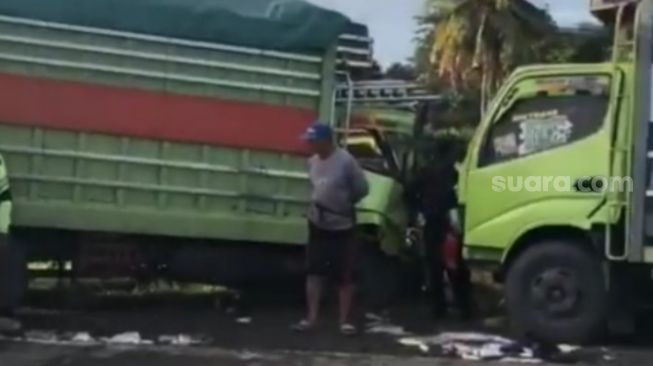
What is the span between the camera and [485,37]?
82.3ft

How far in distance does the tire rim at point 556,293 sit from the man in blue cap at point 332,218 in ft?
4.77

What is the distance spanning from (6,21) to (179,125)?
164 cm

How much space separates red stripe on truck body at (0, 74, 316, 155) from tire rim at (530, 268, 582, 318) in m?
2.47

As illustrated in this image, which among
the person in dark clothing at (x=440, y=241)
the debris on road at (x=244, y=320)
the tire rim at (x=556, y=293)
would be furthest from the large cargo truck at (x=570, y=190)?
the debris on road at (x=244, y=320)

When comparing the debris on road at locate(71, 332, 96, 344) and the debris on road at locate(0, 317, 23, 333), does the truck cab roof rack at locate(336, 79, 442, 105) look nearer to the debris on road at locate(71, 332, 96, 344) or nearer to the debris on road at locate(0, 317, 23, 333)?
the debris on road at locate(71, 332, 96, 344)

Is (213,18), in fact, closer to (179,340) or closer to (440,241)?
(440,241)

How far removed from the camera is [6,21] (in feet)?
38.2

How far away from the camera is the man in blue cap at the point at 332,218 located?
1134 cm

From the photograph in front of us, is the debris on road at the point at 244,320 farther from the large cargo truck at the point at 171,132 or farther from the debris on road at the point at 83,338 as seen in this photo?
the debris on road at the point at 83,338

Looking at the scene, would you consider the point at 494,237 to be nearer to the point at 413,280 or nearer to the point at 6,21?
the point at 413,280

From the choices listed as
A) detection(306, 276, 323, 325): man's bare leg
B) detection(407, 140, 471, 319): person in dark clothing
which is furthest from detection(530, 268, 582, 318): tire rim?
detection(306, 276, 323, 325): man's bare leg

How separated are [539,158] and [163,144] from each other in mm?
3141

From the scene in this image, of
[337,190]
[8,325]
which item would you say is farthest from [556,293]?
[8,325]

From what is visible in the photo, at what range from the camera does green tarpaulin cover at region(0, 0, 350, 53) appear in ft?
38.6
